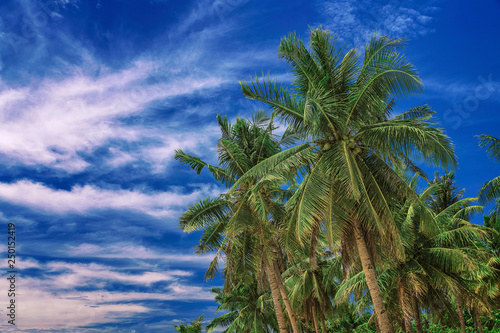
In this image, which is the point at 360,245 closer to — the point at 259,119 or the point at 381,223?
the point at 381,223

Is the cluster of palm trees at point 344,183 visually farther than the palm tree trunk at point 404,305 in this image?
No

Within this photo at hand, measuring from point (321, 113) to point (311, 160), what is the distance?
6.81 feet

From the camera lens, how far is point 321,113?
447 inches

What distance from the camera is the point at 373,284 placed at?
11797 mm

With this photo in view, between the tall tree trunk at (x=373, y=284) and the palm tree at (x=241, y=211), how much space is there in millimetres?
4637

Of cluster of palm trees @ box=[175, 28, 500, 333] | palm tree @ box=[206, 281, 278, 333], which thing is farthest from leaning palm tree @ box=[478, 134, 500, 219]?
palm tree @ box=[206, 281, 278, 333]

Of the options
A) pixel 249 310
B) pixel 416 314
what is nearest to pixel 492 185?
pixel 416 314

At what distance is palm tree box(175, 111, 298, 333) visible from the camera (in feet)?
54.4

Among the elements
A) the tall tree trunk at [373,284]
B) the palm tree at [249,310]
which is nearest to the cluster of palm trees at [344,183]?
the tall tree trunk at [373,284]

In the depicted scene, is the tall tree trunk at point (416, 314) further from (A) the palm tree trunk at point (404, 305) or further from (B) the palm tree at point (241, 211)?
(B) the palm tree at point (241, 211)

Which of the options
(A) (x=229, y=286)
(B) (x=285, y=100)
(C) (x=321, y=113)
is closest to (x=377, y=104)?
(C) (x=321, y=113)

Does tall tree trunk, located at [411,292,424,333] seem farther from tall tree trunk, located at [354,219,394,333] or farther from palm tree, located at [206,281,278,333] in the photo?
palm tree, located at [206,281,278,333]

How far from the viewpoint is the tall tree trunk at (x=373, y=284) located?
11344mm

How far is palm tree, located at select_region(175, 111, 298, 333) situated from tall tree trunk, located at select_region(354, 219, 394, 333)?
464 cm
